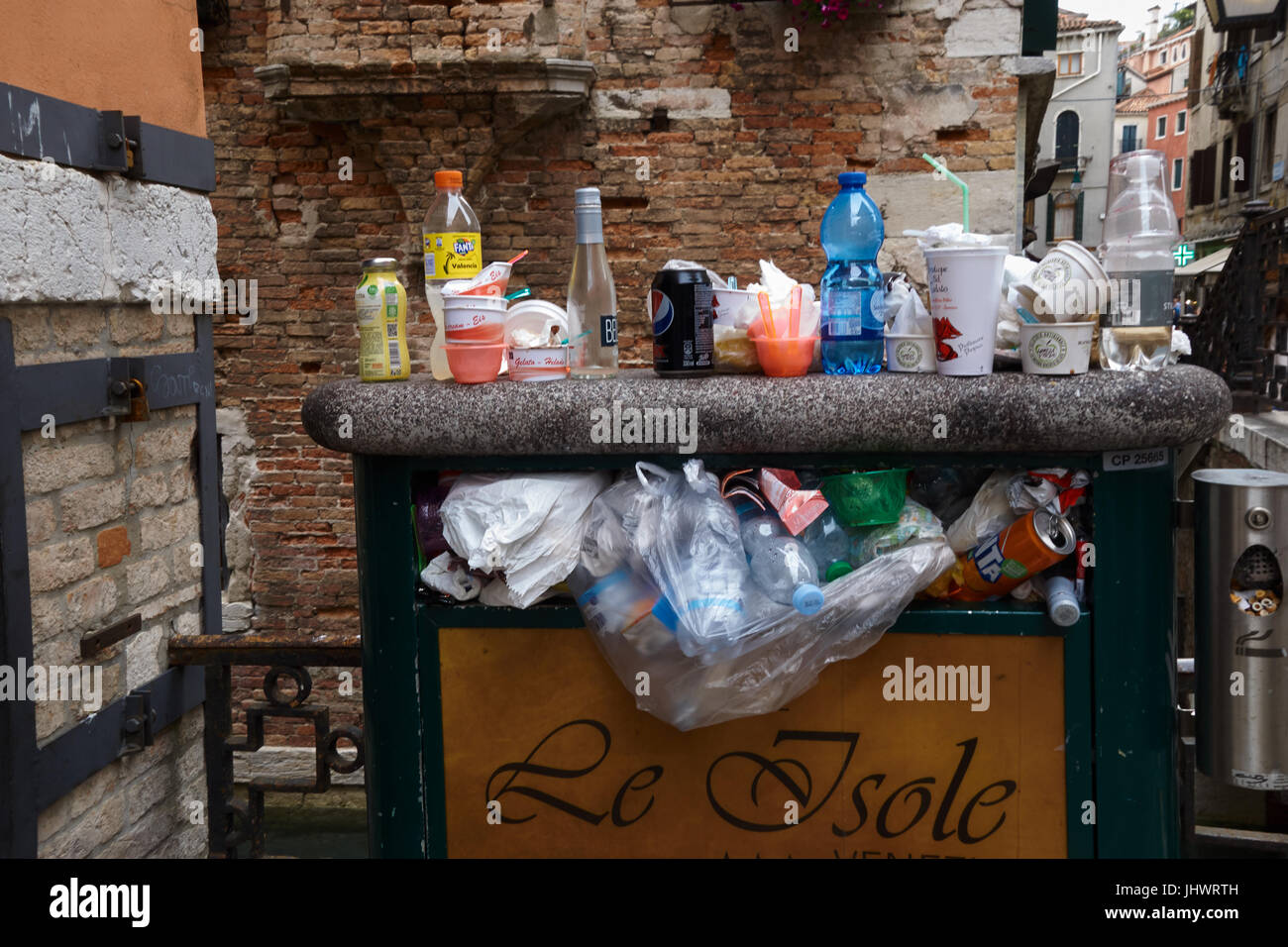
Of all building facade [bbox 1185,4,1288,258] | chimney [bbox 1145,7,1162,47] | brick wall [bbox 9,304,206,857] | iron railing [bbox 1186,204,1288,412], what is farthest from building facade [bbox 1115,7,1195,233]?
brick wall [bbox 9,304,206,857]

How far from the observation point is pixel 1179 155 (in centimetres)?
4841

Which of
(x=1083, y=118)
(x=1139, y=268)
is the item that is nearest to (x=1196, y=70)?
(x=1083, y=118)

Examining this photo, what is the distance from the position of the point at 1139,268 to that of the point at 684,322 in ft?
2.90

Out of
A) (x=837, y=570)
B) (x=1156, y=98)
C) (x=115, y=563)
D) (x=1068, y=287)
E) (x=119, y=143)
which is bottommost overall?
(x=115, y=563)

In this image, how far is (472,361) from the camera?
2100 mm

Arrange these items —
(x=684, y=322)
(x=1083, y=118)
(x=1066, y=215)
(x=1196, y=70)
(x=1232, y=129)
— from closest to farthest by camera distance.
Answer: (x=684, y=322) → (x=1232, y=129) → (x=1196, y=70) → (x=1066, y=215) → (x=1083, y=118)

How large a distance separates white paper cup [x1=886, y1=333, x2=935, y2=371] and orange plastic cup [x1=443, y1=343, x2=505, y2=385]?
773mm

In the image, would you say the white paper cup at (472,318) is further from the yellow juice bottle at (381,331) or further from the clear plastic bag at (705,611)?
the clear plastic bag at (705,611)

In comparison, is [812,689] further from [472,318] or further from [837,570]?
[472,318]

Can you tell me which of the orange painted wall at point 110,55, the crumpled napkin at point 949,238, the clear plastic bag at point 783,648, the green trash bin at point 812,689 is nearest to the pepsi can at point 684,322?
the green trash bin at point 812,689

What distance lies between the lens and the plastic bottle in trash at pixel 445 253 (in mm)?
2252

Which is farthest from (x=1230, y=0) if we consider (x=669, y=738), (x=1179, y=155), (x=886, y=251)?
(x=1179, y=155)

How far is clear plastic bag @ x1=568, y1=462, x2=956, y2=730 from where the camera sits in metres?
1.87

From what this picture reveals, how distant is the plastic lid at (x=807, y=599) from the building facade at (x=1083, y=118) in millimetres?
35098
